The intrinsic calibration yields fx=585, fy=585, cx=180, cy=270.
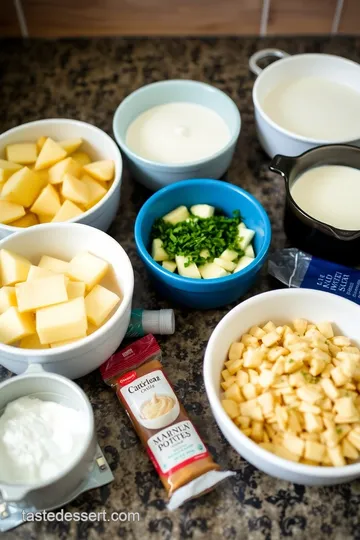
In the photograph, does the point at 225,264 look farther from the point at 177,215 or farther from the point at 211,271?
the point at 177,215

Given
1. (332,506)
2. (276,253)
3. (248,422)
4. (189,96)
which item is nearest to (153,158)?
(189,96)

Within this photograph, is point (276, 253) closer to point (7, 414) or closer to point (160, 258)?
point (160, 258)

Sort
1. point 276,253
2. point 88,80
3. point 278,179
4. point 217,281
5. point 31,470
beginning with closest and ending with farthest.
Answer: point 31,470
point 217,281
point 276,253
point 278,179
point 88,80

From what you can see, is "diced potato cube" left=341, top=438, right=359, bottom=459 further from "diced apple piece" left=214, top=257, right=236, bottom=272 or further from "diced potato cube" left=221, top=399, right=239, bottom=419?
"diced apple piece" left=214, top=257, right=236, bottom=272

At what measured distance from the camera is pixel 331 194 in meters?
1.14

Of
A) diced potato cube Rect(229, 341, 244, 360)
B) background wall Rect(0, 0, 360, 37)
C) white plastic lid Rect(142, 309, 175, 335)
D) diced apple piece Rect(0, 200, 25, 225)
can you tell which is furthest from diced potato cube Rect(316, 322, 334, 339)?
background wall Rect(0, 0, 360, 37)

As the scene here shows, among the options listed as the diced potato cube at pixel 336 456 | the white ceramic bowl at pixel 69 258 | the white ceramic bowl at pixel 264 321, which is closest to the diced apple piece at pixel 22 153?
the white ceramic bowl at pixel 69 258

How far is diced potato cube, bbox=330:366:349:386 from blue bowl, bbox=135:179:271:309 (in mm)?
223

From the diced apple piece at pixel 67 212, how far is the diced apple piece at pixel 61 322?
222 millimetres

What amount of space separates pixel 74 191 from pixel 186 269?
0.85ft

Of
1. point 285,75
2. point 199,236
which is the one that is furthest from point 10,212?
point 285,75

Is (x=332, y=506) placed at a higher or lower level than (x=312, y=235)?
lower

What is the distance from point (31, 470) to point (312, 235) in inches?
24.2

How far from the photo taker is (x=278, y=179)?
51.3 inches
